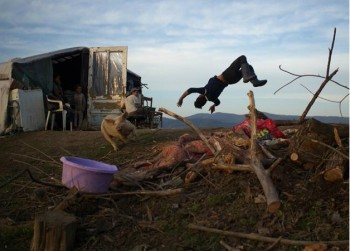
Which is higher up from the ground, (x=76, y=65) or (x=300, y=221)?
(x=76, y=65)

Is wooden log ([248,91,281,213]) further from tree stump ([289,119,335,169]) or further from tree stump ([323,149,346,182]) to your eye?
tree stump ([323,149,346,182])

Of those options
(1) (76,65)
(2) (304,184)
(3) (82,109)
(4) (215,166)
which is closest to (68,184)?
(4) (215,166)

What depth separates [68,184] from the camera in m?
4.48

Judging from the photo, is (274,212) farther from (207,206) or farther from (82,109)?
(82,109)

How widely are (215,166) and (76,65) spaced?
34.2 ft

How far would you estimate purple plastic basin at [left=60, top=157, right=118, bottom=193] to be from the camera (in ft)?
14.2

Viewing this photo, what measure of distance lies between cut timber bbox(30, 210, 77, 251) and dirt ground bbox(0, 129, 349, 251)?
194 mm

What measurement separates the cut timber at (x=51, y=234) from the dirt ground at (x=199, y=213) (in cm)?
19

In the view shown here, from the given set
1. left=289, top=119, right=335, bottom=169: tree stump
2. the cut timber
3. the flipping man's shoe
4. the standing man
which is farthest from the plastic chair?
left=289, top=119, right=335, bottom=169: tree stump

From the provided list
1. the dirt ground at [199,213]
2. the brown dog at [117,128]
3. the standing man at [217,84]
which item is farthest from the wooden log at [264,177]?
the brown dog at [117,128]

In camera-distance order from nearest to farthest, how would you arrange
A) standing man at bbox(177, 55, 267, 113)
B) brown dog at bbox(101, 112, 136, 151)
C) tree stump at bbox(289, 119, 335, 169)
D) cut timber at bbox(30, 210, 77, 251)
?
cut timber at bbox(30, 210, 77, 251)
tree stump at bbox(289, 119, 335, 169)
standing man at bbox(177, 55, 267, 113)
brown dog at bbox(101, 112, 136, 151)

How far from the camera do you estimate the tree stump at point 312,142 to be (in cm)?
406

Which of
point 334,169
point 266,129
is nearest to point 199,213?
point 334,169

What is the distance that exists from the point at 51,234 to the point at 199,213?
4.72 feet
